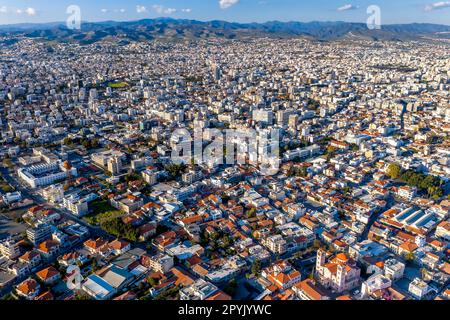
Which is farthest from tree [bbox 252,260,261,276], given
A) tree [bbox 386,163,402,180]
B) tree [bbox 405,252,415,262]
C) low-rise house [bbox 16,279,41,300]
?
tree [bbox 386,163,402,180]

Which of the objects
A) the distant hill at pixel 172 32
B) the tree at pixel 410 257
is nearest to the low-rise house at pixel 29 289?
the tree at pixel 410 257

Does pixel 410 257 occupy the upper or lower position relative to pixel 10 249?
lower

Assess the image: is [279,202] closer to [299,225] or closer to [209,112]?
[299,225]

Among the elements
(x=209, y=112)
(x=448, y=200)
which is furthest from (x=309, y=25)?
(x=448, y=200)

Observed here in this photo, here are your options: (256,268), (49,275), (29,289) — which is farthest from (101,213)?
(256,268)

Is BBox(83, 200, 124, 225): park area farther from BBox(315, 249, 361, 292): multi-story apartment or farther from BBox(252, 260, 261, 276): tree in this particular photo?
BBox(315, 249, 361, 292): multi-story apartment

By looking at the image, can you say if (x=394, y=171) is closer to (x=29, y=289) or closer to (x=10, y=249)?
(x=29, y=289)
